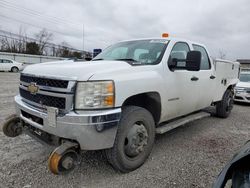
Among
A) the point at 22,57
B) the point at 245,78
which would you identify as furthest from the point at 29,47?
the point at 245,78

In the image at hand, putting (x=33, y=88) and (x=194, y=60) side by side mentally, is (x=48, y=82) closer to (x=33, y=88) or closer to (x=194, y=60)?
(x=33, y=88)

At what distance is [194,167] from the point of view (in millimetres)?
3102

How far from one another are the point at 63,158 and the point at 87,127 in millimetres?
425

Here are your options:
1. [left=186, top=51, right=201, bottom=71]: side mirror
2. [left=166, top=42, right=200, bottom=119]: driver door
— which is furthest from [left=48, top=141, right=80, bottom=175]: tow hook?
[left=186, top=51, right=201, bottom=71]: side mirror

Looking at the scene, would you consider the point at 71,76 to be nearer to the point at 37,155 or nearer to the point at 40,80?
the point at 40,80

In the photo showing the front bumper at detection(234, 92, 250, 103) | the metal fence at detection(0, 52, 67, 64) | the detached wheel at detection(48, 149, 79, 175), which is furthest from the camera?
the metal fence at detection(0, 52, 67, 64)

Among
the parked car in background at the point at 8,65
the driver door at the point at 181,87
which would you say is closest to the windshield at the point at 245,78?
the driver door at the point at 181,87

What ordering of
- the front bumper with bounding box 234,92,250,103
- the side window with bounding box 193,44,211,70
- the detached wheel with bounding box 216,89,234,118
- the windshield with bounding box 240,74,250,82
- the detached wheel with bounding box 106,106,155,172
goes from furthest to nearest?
the windshield with bounding box 240,74,250,82
the front bumper with bounding box 234,92,250,103
the detached wheel with bounding box 216,89,234,118
the side window with bounding box 193,44,211,70
the detached wheel with bounding box 106,106,155,172

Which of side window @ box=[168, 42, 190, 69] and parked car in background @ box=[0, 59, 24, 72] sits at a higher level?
side window @ box=[168, 42, 190, 69]

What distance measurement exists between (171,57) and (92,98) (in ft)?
5.89

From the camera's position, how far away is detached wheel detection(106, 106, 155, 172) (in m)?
2.60

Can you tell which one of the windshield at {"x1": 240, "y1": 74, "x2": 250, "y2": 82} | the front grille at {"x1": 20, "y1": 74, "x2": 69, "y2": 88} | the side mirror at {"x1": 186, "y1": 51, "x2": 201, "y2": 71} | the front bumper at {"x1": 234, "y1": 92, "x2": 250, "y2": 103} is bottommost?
the front bumper at {"x1": 234, "y1": 92, "x2": 250, "y2": 103}

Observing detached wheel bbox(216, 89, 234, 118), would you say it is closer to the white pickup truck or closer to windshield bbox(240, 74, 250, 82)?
the white pickup truck

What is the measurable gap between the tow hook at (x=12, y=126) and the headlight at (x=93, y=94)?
1.45 m
